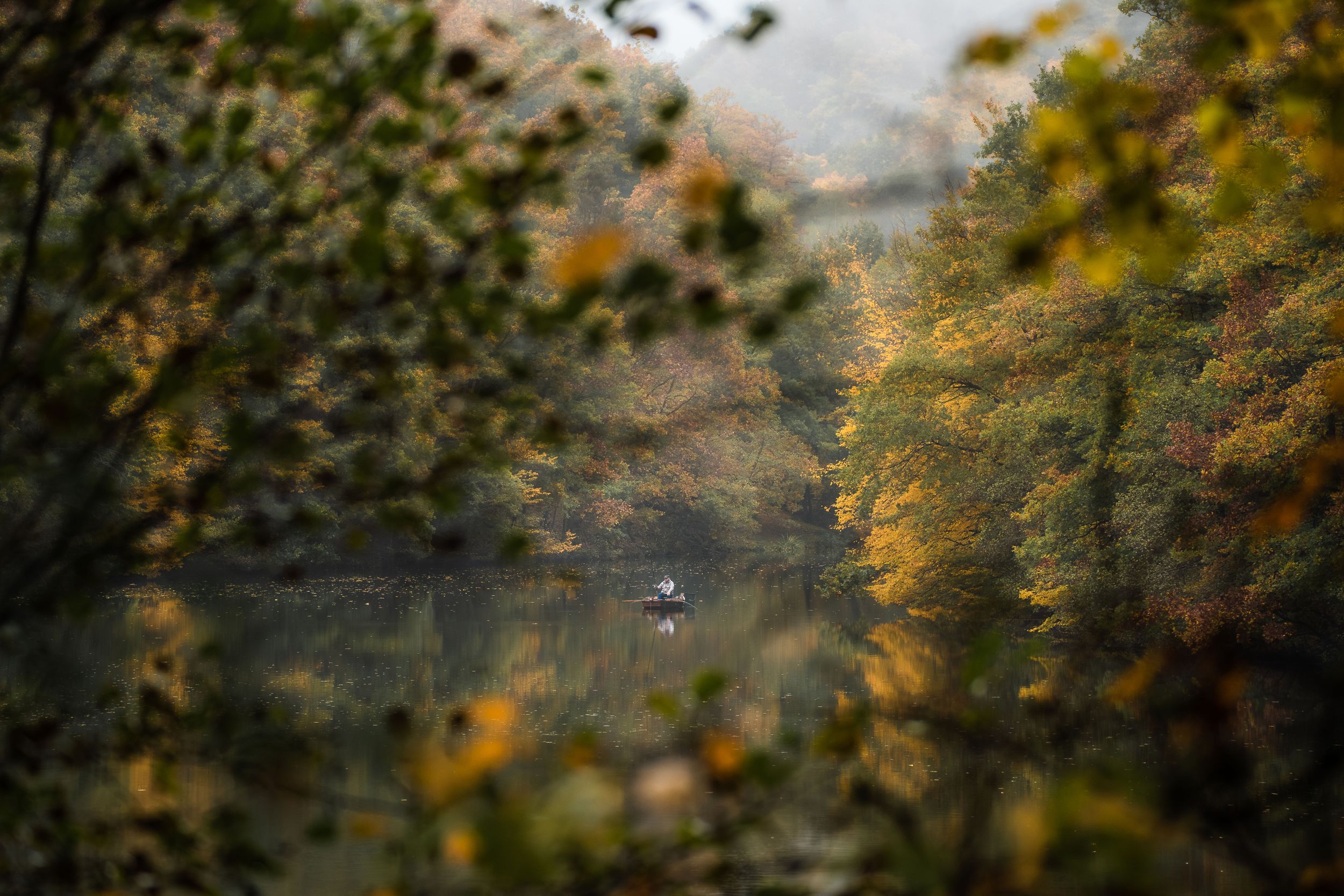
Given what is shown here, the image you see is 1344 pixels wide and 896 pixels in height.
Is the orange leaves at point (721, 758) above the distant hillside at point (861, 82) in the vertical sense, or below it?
below

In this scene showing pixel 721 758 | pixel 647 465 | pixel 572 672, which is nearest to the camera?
pixel 721 758

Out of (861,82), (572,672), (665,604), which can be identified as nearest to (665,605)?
(665,604)

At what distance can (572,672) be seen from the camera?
699 inches

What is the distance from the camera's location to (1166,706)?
1749mm

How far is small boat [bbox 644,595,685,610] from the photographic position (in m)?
24.9

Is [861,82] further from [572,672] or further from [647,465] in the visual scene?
[572,672]

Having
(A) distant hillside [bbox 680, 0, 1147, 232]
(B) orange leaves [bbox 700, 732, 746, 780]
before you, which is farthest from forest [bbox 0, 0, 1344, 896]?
(A) distant hillside [bbox 680, 0, 1147, 232]

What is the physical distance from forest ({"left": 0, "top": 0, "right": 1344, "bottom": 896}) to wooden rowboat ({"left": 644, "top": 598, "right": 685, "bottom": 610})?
787mm

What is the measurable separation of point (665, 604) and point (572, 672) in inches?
284

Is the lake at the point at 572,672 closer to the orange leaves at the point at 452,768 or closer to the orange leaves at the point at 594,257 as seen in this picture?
the orange leaves at the point at 452,768

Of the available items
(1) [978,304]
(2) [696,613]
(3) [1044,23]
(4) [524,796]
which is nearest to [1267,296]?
(1) [978,304]

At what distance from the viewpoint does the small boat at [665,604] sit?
2486 centimetres

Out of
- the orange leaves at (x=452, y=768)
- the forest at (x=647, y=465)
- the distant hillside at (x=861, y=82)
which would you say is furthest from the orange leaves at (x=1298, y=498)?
the distant hillside at (x=861, y=82)

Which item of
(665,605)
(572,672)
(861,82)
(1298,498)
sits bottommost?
(665,605)
